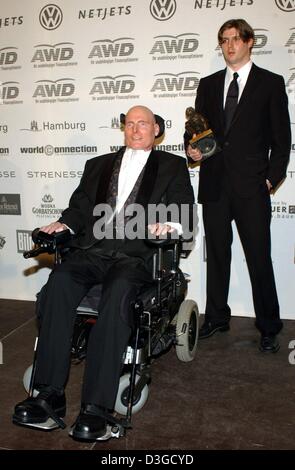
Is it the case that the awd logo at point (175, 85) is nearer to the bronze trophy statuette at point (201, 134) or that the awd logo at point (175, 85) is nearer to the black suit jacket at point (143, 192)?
the bronze trophy statuette at point (201, 134)

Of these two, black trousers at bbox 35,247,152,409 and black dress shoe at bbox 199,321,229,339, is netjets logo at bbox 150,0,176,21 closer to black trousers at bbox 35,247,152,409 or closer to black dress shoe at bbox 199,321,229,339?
black trousers at bbox 35,247,152,409

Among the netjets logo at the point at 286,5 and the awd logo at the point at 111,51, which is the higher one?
the netjets logo at the point at 286,5

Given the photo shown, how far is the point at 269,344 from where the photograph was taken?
11.0 ft

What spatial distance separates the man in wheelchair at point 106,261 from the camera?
7.68 ft

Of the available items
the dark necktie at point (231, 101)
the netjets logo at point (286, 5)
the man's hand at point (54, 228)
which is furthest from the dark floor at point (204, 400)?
the netjets logo at point (286, 5)

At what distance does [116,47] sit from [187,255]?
1.67 meters

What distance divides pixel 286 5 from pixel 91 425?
2.96 meters

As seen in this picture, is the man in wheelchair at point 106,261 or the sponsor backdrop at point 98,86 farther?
the sponsor backdrop at point 98,86

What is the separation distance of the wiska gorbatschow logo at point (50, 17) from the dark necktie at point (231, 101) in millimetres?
1554

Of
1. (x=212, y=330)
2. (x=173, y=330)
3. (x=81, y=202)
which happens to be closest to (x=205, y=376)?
(x=173, y=330)

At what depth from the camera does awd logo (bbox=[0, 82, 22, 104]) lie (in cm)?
418

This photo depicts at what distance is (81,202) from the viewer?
317 cm
